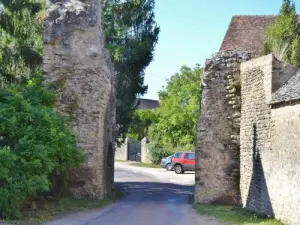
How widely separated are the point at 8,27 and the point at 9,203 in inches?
430

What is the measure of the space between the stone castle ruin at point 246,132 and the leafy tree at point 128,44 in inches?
372

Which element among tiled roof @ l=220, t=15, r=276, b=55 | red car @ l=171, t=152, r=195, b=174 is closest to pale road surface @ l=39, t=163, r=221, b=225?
tiled roof @ l=220, t=15, r=276, b=55

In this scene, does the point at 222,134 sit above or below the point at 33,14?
below

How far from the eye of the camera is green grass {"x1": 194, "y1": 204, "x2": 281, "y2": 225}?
42.0ft

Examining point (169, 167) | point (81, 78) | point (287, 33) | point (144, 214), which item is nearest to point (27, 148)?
point (144, 214)

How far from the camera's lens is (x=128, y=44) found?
87.1ft

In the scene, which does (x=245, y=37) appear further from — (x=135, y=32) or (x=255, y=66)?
(x=255, y=66)

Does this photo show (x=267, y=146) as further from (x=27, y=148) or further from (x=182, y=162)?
(x=182, y=162)

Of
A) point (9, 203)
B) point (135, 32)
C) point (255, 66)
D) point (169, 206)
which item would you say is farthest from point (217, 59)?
point (135, 32)

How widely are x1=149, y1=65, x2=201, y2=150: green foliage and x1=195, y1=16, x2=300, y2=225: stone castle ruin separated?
22870 mm

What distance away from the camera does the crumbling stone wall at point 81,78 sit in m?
16.6

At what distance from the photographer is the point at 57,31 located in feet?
55.5

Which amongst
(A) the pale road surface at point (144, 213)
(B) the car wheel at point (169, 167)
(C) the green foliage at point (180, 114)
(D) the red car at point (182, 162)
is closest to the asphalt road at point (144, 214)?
(A) the pale road surface at point (144, 213)

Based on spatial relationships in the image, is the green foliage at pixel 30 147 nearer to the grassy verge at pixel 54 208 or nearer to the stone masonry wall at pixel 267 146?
the grassy verge at pixel 54 208
